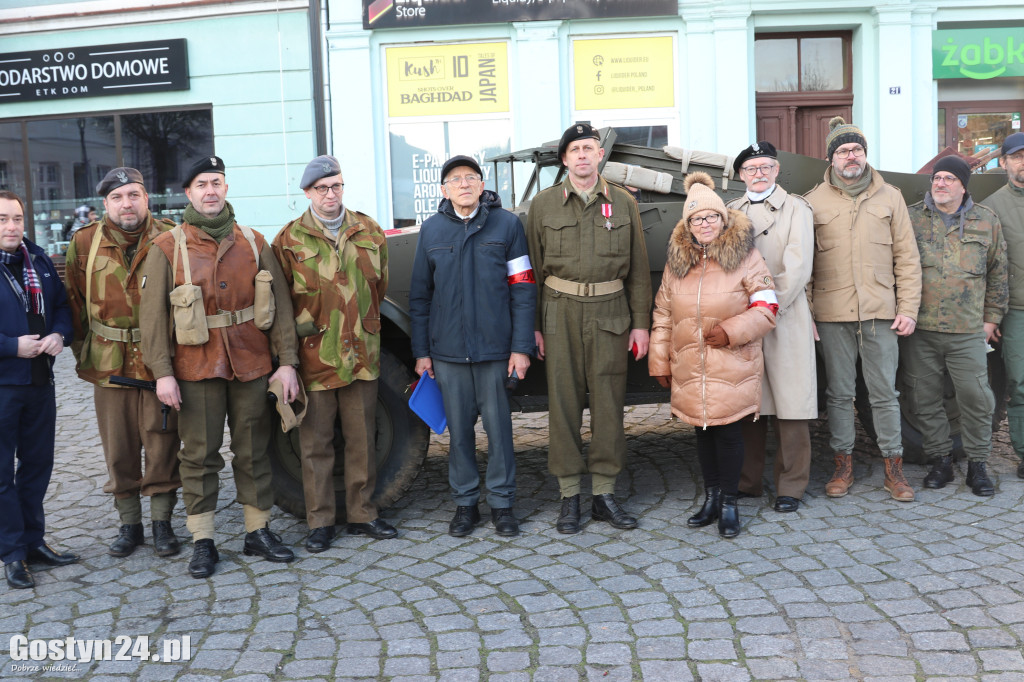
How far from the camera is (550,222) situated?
4559mm

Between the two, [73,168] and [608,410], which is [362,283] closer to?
[608,410]

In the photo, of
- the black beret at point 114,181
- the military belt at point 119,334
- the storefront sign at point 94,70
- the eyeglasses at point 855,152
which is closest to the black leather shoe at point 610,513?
the eyeglasses at point 855,152

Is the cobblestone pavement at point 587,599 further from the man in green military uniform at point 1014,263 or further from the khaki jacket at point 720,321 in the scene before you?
the khaki jacket at point 720,321

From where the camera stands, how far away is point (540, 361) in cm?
503

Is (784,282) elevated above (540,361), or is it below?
above

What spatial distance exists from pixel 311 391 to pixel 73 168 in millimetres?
8786

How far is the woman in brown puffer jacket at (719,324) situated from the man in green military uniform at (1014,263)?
→ 163cm

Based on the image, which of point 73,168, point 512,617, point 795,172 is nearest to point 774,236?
point 795,172

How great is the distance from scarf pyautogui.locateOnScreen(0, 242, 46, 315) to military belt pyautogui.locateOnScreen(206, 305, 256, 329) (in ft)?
2.64

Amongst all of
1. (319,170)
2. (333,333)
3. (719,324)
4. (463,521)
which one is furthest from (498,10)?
(463,521)

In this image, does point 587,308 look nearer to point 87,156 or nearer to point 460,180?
point 460,180

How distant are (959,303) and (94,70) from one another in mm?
10034

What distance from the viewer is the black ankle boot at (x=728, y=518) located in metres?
4.36

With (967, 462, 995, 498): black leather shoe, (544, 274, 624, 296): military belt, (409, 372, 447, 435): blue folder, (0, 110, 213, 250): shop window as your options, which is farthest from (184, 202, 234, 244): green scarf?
(0, 110, 213, 250): shop window
